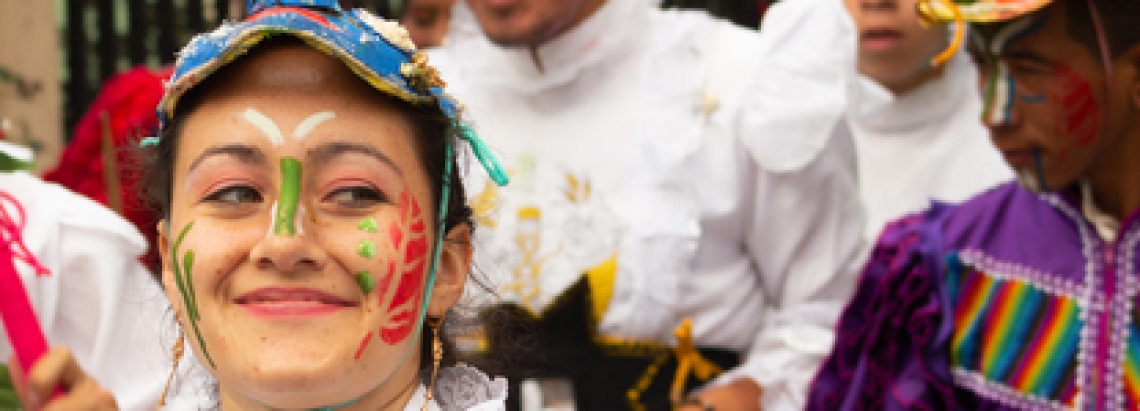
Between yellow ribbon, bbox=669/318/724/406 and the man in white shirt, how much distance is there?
1194mm

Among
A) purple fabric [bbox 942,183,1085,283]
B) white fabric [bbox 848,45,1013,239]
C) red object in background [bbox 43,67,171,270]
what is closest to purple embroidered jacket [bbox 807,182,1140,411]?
purple fabric [bbox 942,183,1085,283]

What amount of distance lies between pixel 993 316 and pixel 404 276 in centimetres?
159

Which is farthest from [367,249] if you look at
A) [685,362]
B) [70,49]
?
[70,49]

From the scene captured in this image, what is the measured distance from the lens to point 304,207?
74.6 inches

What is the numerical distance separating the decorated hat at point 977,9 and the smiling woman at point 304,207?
1341 millimetres

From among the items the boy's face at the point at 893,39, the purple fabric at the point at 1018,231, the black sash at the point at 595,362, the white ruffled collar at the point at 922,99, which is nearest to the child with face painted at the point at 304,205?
the black sash at the point at 595,362

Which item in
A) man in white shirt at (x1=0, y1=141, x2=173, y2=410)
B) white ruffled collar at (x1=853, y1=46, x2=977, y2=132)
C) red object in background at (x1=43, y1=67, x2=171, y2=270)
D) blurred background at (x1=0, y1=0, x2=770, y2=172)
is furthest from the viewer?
blurred background at (x1=0, y1=0, x2=770, y2=172)

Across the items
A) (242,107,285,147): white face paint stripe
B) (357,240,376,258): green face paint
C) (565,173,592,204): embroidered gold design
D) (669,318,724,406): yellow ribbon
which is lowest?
(669,318,724,406): yellow ribbon

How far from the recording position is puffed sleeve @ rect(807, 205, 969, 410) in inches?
123

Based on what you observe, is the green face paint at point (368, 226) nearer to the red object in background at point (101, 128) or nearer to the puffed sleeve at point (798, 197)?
the puffed sleeve at point (798, 197)

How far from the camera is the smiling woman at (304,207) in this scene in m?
1.87

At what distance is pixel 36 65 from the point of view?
5.51m

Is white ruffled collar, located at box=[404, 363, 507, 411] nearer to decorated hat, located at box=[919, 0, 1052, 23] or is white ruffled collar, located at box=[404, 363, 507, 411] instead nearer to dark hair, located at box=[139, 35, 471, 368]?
dark hair, located at box=[139, 35, 471, 368]

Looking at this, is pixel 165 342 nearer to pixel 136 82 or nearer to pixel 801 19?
pixel 801 19
